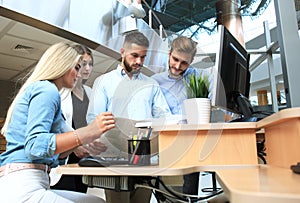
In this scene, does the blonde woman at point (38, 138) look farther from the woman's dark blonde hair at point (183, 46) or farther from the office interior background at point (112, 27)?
the office interior background at point (112, 27)

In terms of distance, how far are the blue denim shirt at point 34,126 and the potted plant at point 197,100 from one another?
0.51 metres

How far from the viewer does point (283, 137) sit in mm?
812

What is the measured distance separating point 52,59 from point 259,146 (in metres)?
1.09

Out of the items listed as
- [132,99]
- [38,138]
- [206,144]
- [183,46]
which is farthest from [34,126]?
[183,46]

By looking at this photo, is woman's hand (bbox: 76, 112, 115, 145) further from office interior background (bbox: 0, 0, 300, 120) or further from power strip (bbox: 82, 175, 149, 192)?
office interior background (bbox: 0, 0, 300, 120)

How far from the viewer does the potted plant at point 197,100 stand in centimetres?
108

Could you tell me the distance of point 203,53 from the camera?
2.41 m

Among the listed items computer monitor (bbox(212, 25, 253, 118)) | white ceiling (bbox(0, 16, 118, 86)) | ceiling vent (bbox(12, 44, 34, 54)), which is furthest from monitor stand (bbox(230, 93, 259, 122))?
ceiling vent (bbox(12, 44, 34, 54))

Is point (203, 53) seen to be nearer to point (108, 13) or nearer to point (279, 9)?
point (279, 9)

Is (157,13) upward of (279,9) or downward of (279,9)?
upward

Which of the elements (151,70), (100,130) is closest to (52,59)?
(100,130)

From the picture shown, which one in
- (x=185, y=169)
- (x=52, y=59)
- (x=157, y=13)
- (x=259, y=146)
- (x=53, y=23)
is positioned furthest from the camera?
(x=157, y=13)

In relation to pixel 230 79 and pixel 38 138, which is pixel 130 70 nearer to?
pixel 230 79

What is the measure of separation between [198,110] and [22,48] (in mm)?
3867
